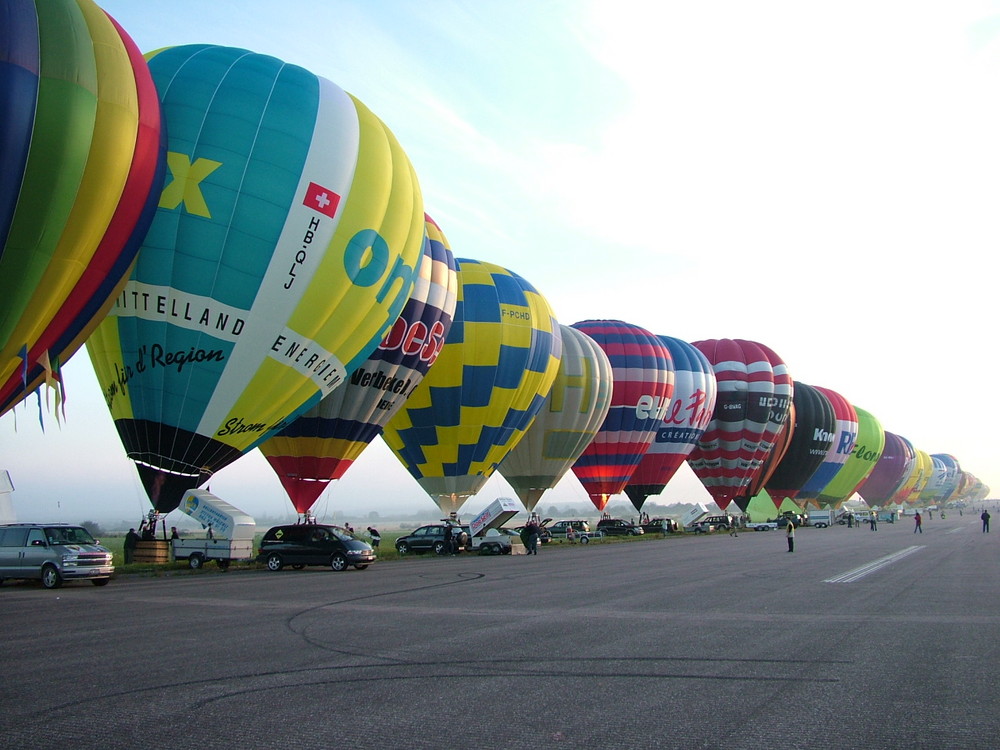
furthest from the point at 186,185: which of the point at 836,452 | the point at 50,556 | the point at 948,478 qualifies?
the point at 948,478

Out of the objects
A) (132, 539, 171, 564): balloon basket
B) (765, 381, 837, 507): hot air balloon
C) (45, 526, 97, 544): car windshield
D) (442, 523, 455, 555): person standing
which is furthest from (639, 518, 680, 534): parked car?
(45, 526, 97, 544): car windshield

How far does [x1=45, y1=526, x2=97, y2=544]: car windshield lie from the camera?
811 inches

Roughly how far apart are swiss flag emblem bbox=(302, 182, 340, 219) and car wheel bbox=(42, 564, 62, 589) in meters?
11.6

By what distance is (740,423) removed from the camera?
64.2 m

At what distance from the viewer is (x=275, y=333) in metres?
24.3

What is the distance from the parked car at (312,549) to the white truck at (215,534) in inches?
28.8

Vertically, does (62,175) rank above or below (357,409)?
above

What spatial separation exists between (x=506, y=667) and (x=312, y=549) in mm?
18035

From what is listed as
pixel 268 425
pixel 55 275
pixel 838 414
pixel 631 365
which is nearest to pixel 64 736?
pixel 55 275

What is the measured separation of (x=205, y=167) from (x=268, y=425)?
760 cm

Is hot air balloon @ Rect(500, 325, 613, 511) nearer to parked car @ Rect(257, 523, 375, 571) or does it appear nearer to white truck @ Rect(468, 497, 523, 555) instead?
white truck @ Rect(468, 497, 523, 555)

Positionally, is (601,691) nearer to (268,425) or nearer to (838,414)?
(268,425)

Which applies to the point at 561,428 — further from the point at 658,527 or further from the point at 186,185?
the point at 186,185

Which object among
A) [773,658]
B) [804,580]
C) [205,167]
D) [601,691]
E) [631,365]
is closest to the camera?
[601,691]
